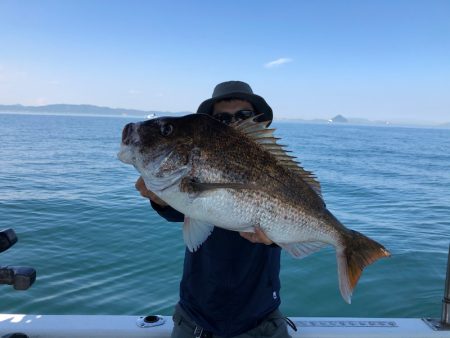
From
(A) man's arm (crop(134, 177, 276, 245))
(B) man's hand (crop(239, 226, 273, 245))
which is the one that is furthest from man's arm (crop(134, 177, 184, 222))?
(B) man's hand (crop(239, 226, 273, 245))

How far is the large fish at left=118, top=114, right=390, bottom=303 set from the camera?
90.1 inches

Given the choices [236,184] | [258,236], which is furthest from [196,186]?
[258,236]

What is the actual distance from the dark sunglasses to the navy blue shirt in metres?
0.82

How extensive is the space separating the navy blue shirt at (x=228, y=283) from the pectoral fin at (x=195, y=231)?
392 millimetres

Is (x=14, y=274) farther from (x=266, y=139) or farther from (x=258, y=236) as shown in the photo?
(x=266, y=139)

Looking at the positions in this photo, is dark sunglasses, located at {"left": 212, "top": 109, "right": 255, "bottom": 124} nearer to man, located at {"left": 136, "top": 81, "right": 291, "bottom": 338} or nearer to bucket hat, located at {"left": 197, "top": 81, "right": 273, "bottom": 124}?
man, located at {"left": 136, "top": 81, "right": 291, "bottom": 338}

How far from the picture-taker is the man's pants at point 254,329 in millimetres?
2859

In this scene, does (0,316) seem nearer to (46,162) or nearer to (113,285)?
(113,285)

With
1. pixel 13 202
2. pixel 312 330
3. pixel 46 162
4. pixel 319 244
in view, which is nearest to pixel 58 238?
pixel 13 202

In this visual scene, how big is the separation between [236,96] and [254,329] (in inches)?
71.0

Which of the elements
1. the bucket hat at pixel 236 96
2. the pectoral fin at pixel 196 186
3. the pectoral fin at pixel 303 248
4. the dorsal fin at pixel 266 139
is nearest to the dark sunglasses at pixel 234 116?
the bucket hat at pixel 236 96

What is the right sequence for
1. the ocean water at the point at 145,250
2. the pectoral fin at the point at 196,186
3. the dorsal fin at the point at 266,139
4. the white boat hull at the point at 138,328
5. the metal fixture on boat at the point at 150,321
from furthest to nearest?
the ocean water at the point at 145,250 < the metal fixture on boat at the point at 150,321 < the white boat hull at the point at 138,328 < the dorsal fin at the point at 266,139 < the pectoral fin at the point at 196,186

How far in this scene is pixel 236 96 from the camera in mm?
3152

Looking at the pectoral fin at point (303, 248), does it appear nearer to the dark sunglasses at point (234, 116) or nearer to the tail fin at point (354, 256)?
the tail fin at point (354, 256)
